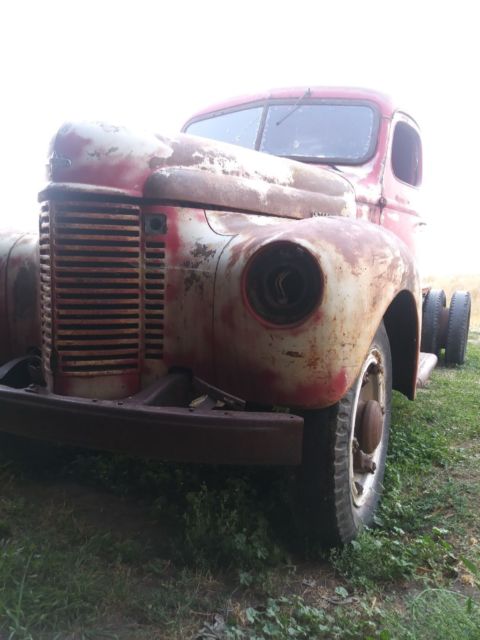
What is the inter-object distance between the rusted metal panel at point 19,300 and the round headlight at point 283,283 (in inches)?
46.1

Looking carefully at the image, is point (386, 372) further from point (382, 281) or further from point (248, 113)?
point (248, 113)

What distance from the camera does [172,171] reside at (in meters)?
2.49

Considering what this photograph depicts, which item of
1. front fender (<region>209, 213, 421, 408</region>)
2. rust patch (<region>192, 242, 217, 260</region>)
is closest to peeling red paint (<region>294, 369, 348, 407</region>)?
front fender (<region>209, 213, 421, 408</region>)

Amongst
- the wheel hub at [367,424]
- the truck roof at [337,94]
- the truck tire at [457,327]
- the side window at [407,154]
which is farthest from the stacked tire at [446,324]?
the wheel hub at [367,424]

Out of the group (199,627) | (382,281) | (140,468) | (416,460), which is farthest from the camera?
(416,460)

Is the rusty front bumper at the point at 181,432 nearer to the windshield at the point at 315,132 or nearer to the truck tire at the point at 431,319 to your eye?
the windshield at the point at 315,132

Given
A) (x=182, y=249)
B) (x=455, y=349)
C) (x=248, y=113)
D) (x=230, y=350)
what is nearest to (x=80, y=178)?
(x=182, y=249)

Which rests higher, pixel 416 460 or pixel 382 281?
pixel 382 281

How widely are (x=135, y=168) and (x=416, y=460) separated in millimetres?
2225

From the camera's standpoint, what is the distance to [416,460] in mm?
3549

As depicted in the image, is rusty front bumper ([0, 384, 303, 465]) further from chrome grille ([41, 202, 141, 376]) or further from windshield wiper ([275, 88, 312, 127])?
windshield wiper ([275, 88, 312, 127])

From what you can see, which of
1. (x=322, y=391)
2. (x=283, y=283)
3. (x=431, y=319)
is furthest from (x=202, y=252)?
(x=431, y=319)

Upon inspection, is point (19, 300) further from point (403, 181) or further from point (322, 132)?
point (403, 181)

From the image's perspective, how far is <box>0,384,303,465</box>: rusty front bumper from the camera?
2016mm
